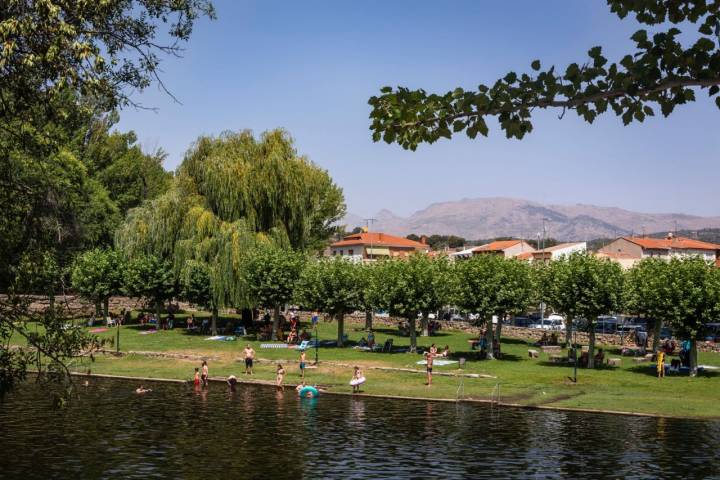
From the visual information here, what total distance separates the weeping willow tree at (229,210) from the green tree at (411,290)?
37.9 ft

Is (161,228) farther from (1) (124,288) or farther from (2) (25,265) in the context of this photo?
(2) (25,265)

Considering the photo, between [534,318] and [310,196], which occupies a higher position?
[310,196]

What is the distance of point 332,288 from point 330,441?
95.1 ft

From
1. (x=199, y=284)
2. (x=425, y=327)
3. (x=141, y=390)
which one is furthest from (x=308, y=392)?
(x=425, y=327)

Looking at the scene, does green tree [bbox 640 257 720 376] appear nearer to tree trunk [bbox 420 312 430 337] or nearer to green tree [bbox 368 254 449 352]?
green tree [bbox 368 254 449 352]

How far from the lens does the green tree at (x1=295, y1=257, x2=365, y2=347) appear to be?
58219mm

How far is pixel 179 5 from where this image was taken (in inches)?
760

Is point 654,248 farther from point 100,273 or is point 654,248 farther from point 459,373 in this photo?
point 459,373

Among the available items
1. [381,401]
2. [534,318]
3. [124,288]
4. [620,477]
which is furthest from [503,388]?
[534,318]

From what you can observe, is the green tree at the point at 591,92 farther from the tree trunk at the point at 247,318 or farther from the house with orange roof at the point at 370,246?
the house with orange roof at the point at 370,246

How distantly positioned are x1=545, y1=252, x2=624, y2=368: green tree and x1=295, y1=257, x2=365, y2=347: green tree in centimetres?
1496

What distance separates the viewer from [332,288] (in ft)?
192

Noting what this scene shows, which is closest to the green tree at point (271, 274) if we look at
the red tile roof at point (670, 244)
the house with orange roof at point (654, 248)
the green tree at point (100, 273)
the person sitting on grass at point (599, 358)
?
the green tree at point (100, 273)

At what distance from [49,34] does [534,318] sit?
294ft
